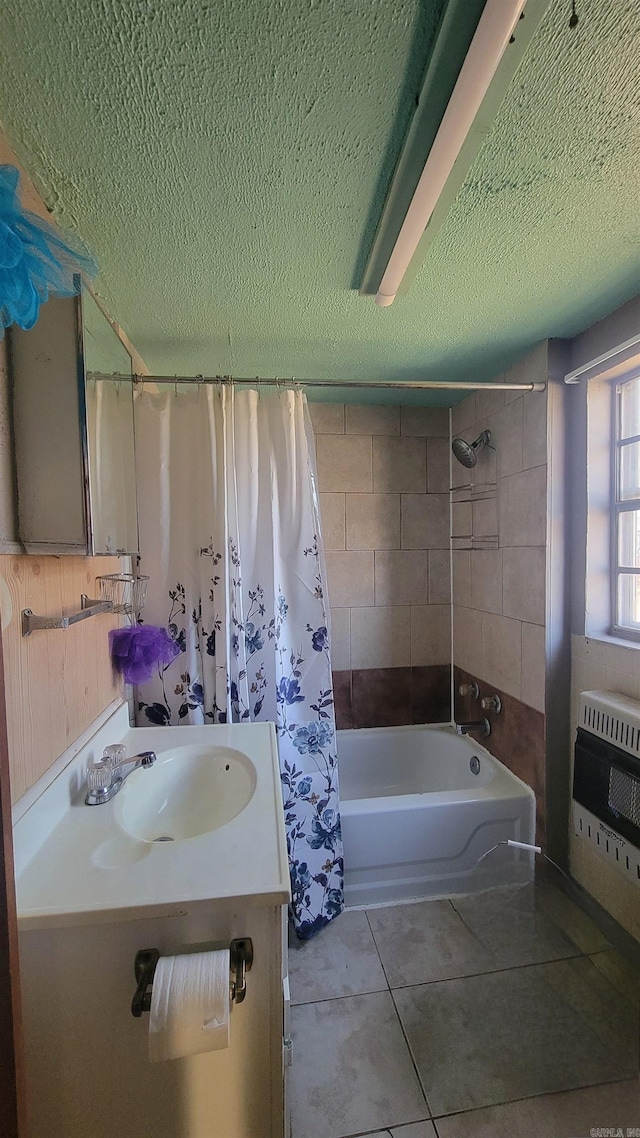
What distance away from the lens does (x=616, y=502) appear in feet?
5.08

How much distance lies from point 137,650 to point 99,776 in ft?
1.30

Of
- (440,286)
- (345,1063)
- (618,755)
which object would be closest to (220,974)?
(345,1063)

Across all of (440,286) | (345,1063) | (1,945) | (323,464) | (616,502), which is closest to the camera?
(1,945)

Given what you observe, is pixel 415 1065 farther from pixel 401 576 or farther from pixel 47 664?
pixel 401 576

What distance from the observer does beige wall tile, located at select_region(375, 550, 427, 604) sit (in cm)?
237

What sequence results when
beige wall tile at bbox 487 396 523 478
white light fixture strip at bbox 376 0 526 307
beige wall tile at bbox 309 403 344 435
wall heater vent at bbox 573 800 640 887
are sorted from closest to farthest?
1. white light fixture strip at bbox 376 0 526 307
2. wall heater vent at bbox 573 800 640 887
3. beige wall tile at bbox 487 396 523 478
4. beige wall tile at bbox 309 403 344 435

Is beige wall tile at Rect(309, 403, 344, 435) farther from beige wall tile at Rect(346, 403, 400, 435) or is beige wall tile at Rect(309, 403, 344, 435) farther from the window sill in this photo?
the window sill

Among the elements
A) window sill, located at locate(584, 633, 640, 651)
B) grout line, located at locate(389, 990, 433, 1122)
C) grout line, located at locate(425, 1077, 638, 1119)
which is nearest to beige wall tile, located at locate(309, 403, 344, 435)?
window sill, located at locate(584, 633, 640, 651)

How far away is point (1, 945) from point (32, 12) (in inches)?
51.0

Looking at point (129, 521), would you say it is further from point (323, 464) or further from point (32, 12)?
point (323, 464)

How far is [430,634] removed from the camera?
95.7 inches

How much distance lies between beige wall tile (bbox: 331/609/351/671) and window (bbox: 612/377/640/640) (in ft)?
4.08

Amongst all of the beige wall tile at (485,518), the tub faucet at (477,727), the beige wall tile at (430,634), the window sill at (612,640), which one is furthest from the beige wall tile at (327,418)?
the tub faucet at (477,727)

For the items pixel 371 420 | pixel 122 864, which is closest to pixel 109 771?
pixel 122 864
